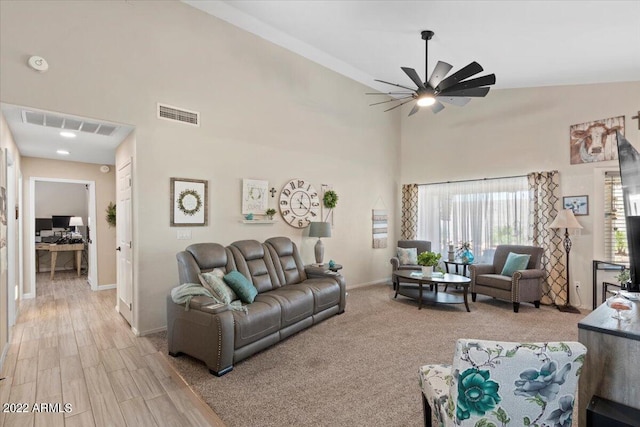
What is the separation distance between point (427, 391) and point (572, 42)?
441cm

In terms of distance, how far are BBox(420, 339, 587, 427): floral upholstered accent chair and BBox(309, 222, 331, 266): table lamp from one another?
12.8 feet

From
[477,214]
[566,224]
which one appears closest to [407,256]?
[477,214]

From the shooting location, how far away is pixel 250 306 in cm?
324

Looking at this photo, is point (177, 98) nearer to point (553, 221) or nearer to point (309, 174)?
point (309, 174)

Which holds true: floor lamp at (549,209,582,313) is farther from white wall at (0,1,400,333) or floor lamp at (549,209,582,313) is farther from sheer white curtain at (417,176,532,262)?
white wall at (0,1,400,333)

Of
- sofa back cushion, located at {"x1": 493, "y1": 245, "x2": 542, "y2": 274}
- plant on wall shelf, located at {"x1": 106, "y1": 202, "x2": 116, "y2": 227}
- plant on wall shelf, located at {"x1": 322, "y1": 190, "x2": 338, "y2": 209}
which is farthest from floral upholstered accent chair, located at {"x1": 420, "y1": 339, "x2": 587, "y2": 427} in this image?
plant on wall shelf, located at {"x1": 106, "y1": 202, "x2": 116, "y2": 227}

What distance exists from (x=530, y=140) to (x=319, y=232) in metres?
4.05

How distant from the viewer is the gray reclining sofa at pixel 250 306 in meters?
2.85

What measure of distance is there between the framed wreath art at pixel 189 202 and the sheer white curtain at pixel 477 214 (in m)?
4.76

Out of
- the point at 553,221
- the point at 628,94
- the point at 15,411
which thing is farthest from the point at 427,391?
the point at 628,94

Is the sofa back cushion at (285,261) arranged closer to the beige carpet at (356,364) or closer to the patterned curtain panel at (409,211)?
the beige carpet at (356,364)

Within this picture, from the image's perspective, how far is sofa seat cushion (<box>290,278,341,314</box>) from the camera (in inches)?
161

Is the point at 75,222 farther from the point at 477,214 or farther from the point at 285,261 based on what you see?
the point at 477,214

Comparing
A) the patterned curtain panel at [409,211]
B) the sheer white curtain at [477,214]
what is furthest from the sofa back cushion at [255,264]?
the sheer white curtain at [477,214]
